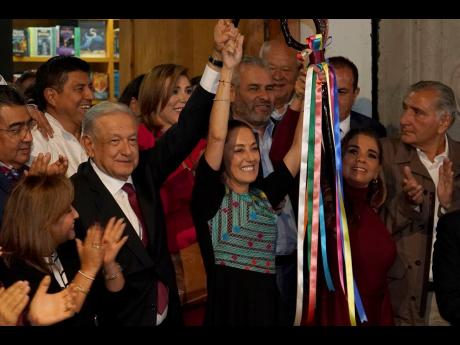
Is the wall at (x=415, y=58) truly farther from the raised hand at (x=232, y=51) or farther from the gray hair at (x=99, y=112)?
the gray hair at (x=99, y=112)

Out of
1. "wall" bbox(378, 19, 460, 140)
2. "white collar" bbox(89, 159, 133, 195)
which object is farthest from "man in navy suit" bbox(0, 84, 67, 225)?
"wall" bbox(378, 19, 460, 140)

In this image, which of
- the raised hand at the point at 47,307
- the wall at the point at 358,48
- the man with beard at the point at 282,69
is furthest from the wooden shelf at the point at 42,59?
the raised hand at the point at 47,307

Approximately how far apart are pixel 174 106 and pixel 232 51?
761 mm

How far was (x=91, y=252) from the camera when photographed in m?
3.16

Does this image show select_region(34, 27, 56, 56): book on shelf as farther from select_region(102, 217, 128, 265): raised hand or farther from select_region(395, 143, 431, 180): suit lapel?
→ select_region(102, 217, 128, 265): raised hand

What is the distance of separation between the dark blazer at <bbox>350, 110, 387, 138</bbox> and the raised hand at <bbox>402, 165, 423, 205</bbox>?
0.62 m

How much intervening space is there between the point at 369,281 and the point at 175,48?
8.76 feet

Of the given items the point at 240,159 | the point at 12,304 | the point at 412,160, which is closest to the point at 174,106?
the point at 240,159

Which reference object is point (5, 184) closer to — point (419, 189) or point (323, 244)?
point (323, 244)

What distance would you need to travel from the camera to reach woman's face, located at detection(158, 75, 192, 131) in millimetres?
4289

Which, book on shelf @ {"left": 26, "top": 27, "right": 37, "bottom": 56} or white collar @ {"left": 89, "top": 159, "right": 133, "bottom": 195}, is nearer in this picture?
white collar @ {"left": 89, "top": 159, "right": 133, "bottom": 195}

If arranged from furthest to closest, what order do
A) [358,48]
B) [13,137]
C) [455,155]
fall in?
[358,48]
[455,155]
[13,137]
